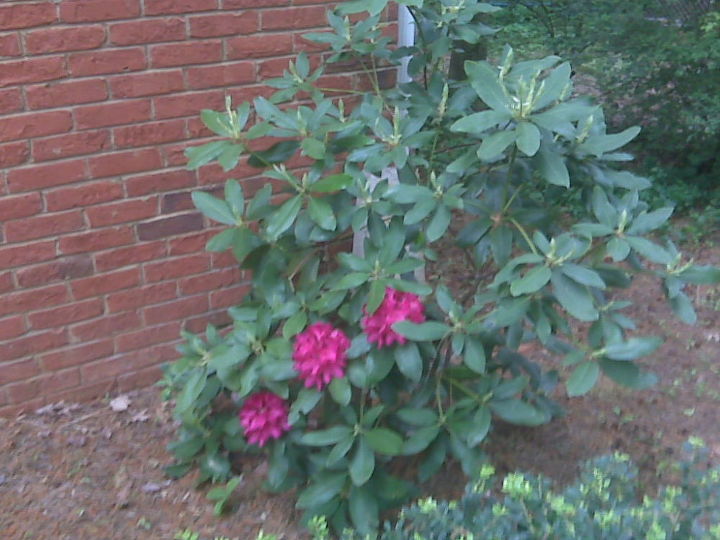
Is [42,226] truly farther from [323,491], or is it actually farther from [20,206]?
[323,491]

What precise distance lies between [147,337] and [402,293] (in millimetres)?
1387

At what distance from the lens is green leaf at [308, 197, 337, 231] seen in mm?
2639

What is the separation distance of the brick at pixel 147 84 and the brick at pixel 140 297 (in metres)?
0.78

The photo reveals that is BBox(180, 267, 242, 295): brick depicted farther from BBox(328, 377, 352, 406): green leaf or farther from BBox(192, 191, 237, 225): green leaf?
BBox(328, 377, 352, 406): green leaf

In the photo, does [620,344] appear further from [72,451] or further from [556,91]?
[72,451]

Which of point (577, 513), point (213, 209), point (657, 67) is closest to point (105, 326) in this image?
point (213, 209)

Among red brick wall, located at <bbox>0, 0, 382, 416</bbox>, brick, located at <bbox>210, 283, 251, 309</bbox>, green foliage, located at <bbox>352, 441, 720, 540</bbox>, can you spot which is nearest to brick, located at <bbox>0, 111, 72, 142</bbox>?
red brick wall, located at <bbox>0, 0, 382, 416</bbox>

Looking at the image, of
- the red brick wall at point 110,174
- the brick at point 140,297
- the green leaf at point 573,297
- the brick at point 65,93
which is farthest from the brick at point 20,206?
the green leaf at point 573,297

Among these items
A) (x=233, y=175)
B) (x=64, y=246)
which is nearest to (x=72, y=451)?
(x=64, y=246)

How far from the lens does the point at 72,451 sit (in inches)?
126

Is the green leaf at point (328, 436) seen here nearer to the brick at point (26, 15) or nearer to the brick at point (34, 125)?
the brick at point (34, 125)

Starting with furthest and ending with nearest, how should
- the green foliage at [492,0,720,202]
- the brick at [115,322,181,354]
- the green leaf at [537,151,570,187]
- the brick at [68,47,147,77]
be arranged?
the green foliage at [492,0,720,202], the brick at [115,322,181,354], the brick at [68,47,147,77], the green leaf at [537,151,570,187]

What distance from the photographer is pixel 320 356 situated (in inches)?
101

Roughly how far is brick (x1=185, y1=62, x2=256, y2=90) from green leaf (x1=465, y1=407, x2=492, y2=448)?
1630 millimetres
